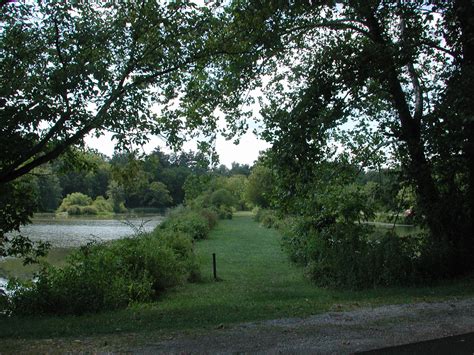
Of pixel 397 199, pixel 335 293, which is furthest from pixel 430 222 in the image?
pixel 335 293

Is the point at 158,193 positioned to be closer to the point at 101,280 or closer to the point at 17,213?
the point at 101,280

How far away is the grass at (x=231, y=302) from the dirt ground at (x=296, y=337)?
69 cm

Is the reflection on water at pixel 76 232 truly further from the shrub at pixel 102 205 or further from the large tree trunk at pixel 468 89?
the shrub at pixel 102 205

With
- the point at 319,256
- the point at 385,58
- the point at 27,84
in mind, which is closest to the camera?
the point at 27,84

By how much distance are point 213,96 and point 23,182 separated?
564 cm

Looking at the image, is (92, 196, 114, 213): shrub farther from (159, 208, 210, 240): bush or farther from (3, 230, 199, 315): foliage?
(3, 230, 199, 315): foliage

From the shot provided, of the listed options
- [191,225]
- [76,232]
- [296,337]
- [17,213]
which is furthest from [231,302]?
[76,232]

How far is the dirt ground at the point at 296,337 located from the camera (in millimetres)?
6336

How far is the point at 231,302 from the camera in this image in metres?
13.1

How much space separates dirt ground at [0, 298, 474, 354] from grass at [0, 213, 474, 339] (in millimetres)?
694

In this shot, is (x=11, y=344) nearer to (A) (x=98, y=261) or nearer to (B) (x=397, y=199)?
(A) (x=98, y=261)

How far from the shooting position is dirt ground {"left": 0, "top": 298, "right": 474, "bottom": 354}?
249 inches

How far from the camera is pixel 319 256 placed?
17.8 meters

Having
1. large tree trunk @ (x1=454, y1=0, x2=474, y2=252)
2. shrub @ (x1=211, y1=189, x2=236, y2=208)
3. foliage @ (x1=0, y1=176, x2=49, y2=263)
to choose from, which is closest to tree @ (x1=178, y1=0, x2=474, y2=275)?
large tree trunk @ (x1=454, y1=0, x2=474, y2=252)
